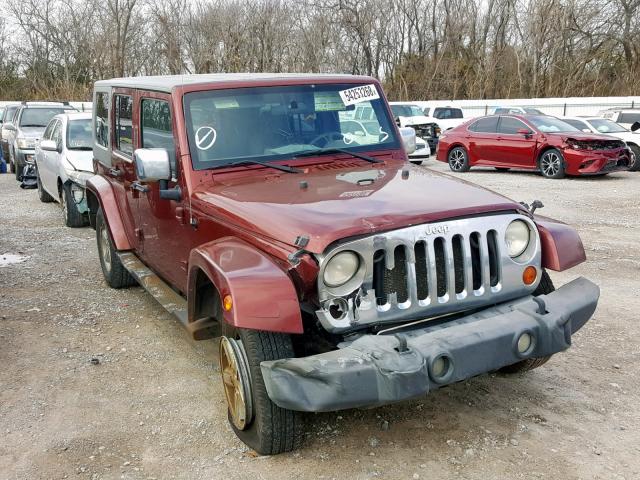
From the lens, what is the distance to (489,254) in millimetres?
3594

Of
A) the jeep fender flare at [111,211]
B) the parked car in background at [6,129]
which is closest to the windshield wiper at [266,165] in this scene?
the jeep fender flare at [111,211]

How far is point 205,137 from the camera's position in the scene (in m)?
4.39

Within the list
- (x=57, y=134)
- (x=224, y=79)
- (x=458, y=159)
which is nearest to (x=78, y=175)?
(x=57, y=134)

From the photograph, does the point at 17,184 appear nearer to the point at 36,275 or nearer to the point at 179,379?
the point at 36,275

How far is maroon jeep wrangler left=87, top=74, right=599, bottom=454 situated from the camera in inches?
123

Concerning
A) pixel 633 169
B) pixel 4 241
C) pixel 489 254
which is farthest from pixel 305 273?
pixel 633 169

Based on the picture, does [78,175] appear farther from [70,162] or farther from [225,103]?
[225,103]

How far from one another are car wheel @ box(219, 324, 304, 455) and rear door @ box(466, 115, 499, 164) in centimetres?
1419

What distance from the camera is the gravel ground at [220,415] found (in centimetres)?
351

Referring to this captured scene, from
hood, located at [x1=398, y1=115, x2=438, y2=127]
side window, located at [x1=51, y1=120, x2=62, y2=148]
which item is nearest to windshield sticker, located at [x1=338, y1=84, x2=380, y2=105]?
side window, located at [x1=51, y1=120, x2=62, y2=148]

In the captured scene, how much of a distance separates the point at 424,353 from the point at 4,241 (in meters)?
7.57

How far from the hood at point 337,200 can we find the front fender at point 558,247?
0.30 m

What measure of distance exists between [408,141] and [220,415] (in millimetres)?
2427

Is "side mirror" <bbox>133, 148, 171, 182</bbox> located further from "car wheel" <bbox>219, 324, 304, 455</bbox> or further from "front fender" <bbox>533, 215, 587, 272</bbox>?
"front fender" <bbox>533, 215, 587, 272</bbox>
